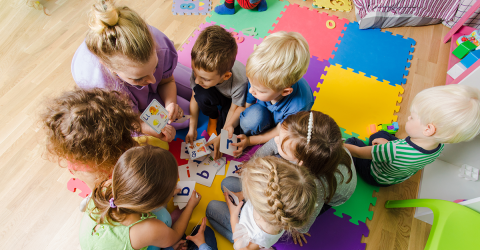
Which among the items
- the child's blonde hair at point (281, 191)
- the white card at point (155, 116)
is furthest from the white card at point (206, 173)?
the child's blonde hair at point (281, 191)

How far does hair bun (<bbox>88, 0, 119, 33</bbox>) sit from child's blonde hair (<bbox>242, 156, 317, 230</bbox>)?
0.92 metres

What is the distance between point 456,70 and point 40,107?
3714 mm

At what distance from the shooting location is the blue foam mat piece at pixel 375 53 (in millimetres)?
2254

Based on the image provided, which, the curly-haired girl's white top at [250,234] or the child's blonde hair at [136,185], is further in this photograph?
the curly-haired girl's white top at [250,234]

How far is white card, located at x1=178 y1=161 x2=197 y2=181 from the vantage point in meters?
1.86

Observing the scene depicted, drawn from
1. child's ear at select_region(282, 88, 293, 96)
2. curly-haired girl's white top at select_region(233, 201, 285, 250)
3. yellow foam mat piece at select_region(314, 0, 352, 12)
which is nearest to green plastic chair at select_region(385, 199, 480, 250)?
curly-haired girl's white top at select_region(233, 201, 285, 250)

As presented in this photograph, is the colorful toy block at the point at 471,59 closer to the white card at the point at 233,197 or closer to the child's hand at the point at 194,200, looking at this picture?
the white card at the point at 233,197

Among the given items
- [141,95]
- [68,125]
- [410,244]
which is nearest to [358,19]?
[410,244]

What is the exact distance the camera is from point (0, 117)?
2066 mm

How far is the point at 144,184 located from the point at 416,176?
6.47 ft

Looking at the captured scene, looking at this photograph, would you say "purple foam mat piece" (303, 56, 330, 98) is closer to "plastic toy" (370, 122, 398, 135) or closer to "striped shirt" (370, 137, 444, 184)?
"plastic toy" (370, 122, 398, 135)

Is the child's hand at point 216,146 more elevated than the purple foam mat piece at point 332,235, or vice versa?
the child's hand at point 216,146

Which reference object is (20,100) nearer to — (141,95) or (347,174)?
(141,95)

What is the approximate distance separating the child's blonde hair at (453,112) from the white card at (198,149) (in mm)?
1391
